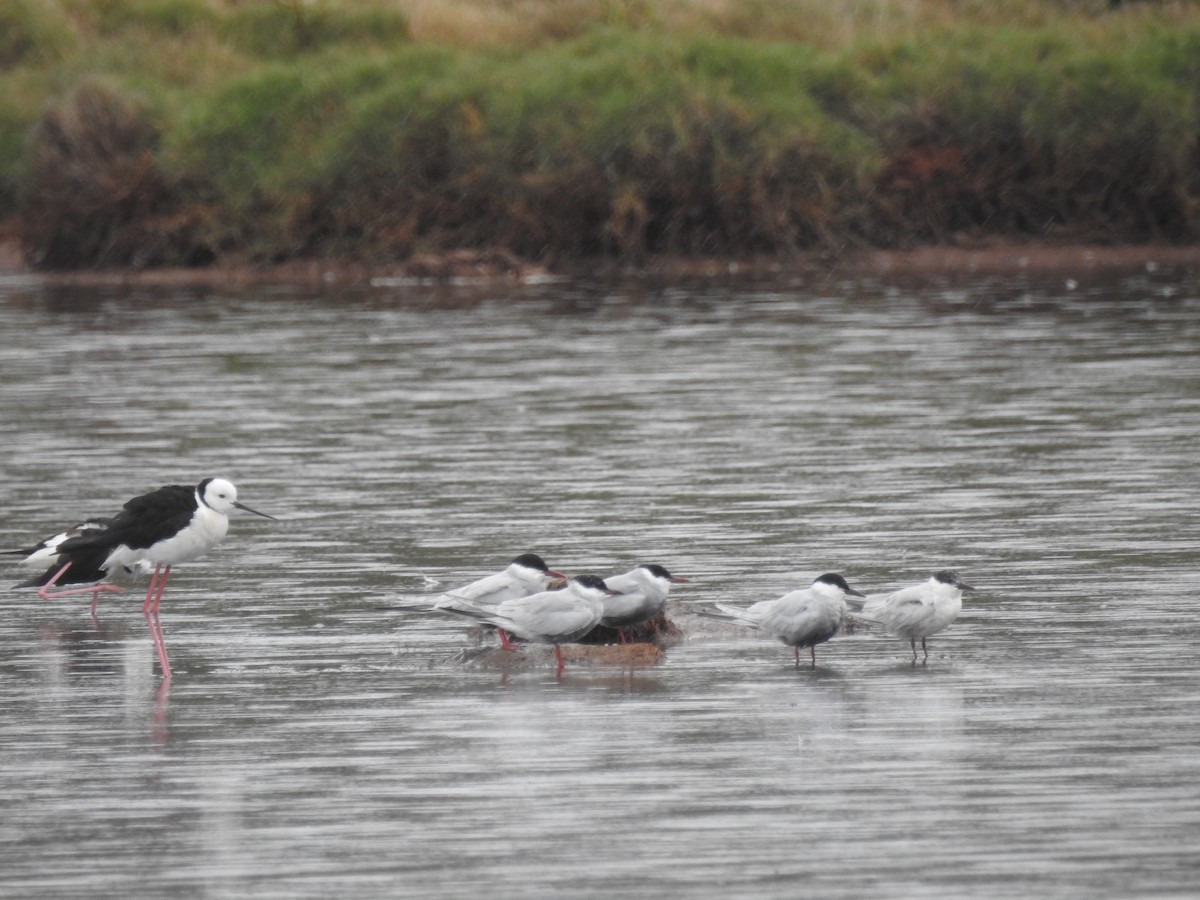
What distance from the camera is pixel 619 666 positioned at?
405 inches

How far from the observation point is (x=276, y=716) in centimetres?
929

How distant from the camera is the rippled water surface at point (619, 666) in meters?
7.52

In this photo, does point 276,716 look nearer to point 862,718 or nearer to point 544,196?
point 862,718

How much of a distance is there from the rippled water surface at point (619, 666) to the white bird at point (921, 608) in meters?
0.19

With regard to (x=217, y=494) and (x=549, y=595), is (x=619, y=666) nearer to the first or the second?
(x=549, y=595)

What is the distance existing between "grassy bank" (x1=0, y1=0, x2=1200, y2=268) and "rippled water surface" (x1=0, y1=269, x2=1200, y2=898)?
10.0 meters

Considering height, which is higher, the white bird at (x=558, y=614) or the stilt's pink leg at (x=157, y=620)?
the white bird at (x=558, y=614)

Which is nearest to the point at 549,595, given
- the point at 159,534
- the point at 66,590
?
the point at 159,534

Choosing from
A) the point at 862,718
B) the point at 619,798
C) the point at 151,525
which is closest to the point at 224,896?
the point at 619,798

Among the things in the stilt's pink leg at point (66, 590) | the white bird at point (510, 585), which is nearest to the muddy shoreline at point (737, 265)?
the stilt's pink leg at point (66, 590)

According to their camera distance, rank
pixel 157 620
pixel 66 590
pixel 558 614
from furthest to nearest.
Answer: pixel 66 590 → pixel 157 620 → pixel 558 614

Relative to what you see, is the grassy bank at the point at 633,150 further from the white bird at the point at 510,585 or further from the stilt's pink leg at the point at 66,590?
the white bird at the point at 510,585

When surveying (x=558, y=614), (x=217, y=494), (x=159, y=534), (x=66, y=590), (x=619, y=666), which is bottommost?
(x=66, y=590)

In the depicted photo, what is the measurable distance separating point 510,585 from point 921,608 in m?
1.80
